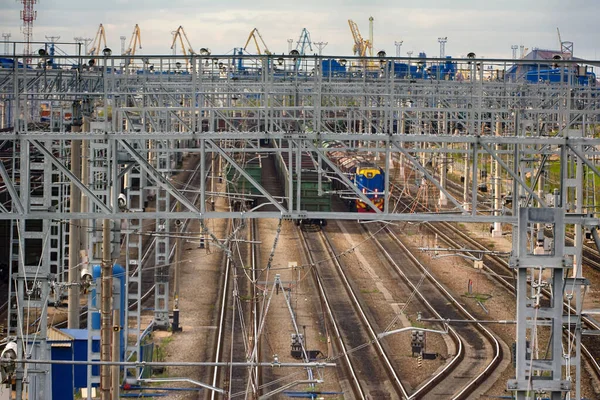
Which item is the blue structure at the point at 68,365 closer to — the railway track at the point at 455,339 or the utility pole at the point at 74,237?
the utility pole at the point at 74,237

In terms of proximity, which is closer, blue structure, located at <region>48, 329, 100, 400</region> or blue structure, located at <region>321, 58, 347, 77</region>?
blue structure, located at <region>48, 329, 100, 400</region>

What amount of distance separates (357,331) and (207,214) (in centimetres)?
938

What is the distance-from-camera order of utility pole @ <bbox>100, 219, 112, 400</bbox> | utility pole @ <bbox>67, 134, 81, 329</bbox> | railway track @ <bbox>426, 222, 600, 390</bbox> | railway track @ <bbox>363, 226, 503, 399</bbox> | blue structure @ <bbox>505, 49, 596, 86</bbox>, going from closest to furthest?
blue structure @ <bbox>505, 49, 596, 86</bbox>
utility pole @ <bbox>100, 219, 112, 400</bbox>
railway track @ <bbox>363, 226, 503, 399</bbox>
utility pole @ <bbox>67, 134, 81, 329</bbox>
railway track @ <bbox>426, 222, 600, 390</bbox>

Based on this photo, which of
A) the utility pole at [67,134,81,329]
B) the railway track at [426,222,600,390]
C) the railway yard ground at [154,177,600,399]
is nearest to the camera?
the railway yard ground at [154,177,600,399]

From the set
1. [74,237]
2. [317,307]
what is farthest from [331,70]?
[74,237]

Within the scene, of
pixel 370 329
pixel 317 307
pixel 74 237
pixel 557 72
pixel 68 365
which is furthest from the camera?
pixel 557 72

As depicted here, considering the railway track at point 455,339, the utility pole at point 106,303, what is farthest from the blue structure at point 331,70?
the railway track at point 455,339

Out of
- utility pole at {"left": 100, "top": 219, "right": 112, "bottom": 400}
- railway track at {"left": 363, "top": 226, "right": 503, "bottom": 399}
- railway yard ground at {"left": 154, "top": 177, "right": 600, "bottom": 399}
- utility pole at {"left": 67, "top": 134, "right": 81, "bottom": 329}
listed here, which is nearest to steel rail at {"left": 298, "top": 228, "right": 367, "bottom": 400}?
railway yard ground at {"left": 154, "top": 177, "right": 600, "bottom": 399}

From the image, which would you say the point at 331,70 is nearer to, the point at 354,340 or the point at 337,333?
the point at 337,333

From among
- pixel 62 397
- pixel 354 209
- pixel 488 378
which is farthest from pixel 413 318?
pixel 354 209

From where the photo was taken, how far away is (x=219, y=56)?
449 inches

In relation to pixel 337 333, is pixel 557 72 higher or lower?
higher

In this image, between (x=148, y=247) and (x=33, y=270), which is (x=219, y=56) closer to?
(x=33, y=270)

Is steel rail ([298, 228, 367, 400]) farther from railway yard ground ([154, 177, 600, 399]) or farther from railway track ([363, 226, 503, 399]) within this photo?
railway track ([363, 226, 503, 399])
